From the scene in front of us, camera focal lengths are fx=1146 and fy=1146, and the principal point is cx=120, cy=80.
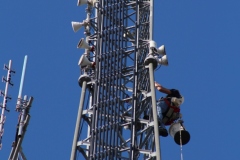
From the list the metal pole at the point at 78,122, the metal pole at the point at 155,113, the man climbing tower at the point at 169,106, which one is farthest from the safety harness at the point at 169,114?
the metal pole at the point at 78,122

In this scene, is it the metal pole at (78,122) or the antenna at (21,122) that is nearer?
the metal pole at (78,122)

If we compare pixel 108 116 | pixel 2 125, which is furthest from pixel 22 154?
pixel 108 116

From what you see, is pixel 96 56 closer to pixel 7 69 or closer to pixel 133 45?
pixel 133 45

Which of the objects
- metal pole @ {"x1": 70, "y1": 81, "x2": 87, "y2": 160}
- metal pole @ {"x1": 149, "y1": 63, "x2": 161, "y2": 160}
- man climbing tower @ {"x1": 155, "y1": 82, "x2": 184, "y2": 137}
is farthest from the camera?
man climbing tower @ {"x1": 155, "y1": 82, "x2": 184, "y2": 137}

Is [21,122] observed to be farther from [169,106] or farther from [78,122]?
[169,106]

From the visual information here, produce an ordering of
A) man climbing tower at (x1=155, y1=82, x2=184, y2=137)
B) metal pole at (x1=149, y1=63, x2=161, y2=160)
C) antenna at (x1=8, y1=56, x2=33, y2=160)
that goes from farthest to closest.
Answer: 1. antenna at (x1=8, y1=56, x2=33, y2=160)
2. man climbing tower at (x1=155, y1=82, x2=184, y2=137)
3. metal pole at (x1=149, y1=63, x2=161, y2=160)

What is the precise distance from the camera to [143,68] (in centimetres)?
4909

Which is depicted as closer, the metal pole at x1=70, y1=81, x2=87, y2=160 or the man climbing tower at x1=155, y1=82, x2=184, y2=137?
the metal pole at x1=70, y1=81, x2=87, y2=160

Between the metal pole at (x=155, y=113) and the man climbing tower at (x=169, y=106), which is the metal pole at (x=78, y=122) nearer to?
the metal pole at (x=155, y=113)

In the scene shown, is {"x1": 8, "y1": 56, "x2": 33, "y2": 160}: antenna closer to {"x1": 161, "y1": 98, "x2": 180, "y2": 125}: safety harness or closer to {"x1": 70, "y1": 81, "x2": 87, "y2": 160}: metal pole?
{"x1": 70, "y1": 81, "x2": 87, "y2": 160}: metal pole

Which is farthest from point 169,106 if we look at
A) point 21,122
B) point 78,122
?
point 21,122

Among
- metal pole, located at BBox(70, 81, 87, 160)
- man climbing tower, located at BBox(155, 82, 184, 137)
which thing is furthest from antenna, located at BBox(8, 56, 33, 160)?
man climbing tower, located at BBox(155, 82, 184, 137)

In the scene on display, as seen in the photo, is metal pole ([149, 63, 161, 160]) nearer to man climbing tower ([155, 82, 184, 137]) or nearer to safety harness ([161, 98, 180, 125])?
man climbing tower ([155, 82, 184, 137])

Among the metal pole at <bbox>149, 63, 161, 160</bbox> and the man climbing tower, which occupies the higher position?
the man climbing tower
